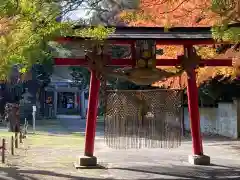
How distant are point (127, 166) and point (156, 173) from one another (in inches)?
53.2

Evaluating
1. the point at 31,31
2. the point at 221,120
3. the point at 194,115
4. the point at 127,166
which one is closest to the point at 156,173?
the point at 127,166

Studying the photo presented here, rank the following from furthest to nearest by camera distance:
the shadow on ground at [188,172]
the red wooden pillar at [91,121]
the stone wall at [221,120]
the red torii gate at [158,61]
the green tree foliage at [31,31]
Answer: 1. the stone wall at [221,120]
2. the red wooden pillar at [91,121]
3. the red torii gate at [158,61]
4. the shadow on ground at [188,172]
5. the green tree foliage at [31,31]

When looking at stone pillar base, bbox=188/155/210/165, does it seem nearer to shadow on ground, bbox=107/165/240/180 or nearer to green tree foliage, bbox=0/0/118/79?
shadow on ground, bbox=107/165/240/180

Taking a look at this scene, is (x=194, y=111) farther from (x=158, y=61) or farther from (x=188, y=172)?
(x=188, y=172)

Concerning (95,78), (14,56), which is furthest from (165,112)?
(14,56)

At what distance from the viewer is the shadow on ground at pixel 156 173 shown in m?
11.4

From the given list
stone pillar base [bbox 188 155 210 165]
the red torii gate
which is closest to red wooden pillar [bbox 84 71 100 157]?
the red torii gate

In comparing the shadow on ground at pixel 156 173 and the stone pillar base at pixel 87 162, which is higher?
the stone pillar base at pixel 87 162

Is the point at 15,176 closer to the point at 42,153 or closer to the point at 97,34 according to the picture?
the point at 97,34

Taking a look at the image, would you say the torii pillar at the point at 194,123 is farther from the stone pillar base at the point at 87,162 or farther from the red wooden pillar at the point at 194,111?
the stone pillar base at the point at 87,162

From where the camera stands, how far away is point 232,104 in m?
23.9

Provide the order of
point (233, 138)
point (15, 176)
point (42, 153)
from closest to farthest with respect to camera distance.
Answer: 1. point (15, 176)
2. point (42, 153)
3. point (233, 138)

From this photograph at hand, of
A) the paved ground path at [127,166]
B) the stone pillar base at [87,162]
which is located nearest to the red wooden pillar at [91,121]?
the stone pillar base at [87,162]

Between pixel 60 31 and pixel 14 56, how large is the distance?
108 cm
